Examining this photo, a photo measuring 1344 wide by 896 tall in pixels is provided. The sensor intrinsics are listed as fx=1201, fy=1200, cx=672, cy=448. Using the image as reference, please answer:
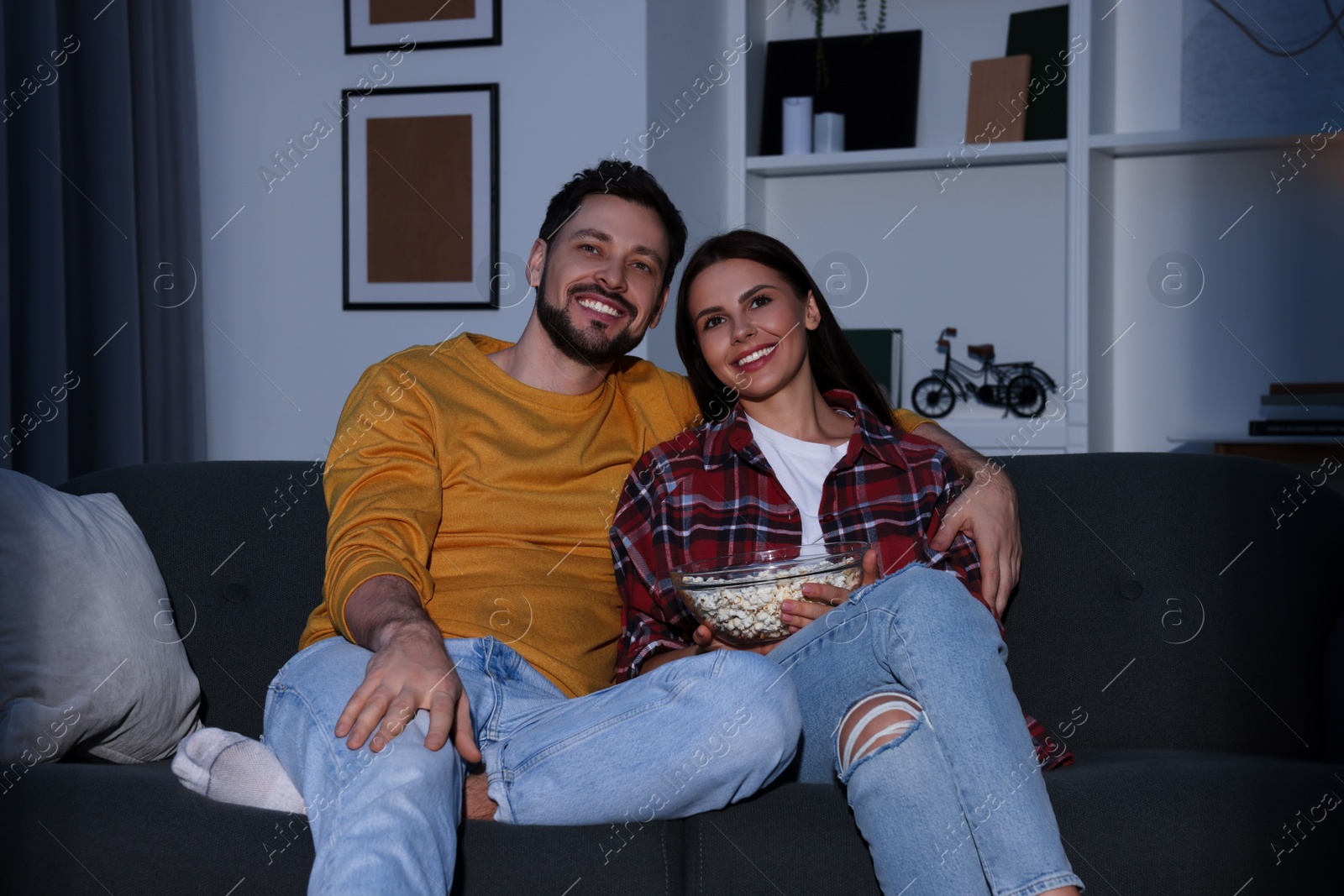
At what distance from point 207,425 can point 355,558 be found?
194 centimetres

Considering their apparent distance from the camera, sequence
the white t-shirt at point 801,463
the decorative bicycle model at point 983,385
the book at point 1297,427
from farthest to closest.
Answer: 1. the decorative bicycle model at point 983,385
2. the book at point 1297,427
3. the white t-shirt at point 801,463

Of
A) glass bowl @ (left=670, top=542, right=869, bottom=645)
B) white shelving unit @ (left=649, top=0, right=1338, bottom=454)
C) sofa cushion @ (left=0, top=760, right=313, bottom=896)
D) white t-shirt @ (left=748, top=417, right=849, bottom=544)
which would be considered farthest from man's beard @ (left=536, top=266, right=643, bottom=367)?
white shelving unit @ (left=649, top=0, right=1338, bottom=454)

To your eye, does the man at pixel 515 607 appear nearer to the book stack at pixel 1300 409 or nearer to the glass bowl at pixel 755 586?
the glass bowl at pixel 755 586

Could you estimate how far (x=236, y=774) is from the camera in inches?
54.7

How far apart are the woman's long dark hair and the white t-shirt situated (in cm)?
12

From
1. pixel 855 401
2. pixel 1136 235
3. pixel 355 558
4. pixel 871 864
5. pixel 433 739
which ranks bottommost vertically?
pixel 871 864

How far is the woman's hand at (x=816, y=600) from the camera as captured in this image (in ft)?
4.89

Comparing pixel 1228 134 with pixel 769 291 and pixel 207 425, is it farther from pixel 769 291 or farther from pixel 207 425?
pixel 207 425

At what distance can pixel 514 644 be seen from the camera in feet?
5.07

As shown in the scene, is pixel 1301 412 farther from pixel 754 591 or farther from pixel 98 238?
pixel 98 238

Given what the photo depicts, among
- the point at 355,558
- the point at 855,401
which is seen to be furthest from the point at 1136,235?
the point at 355,558

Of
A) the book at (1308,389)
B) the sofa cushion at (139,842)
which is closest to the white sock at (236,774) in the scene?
the sofa cushion at (139,842)

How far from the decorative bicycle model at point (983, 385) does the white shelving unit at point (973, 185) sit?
36 millimetres

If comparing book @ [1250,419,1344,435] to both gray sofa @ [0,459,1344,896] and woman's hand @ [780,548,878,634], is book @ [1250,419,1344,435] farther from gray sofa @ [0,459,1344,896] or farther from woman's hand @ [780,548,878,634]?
woman's hand @ [780,548,878,634]
